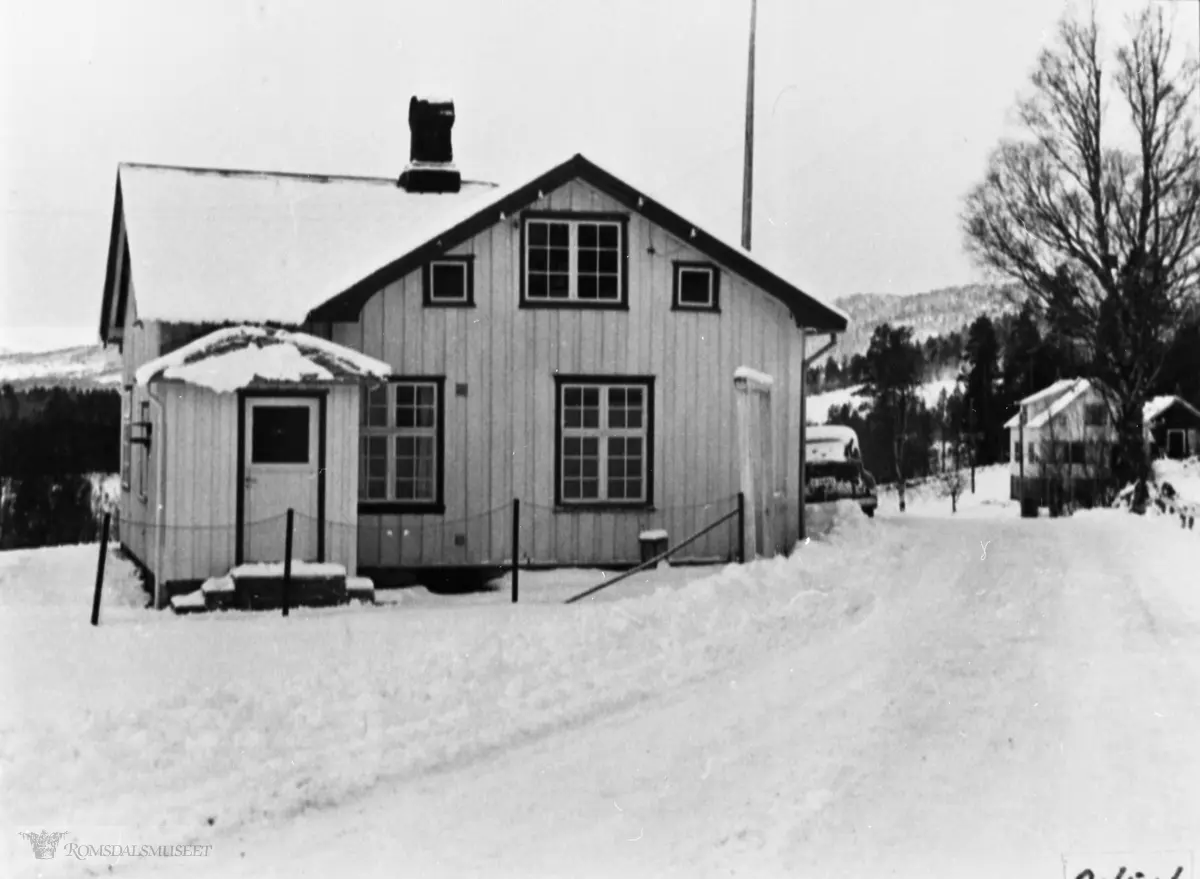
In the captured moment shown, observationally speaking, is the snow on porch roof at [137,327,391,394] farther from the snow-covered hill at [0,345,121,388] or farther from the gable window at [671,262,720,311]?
the gable window at [671,262,720,311]

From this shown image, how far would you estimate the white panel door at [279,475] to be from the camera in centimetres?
1429

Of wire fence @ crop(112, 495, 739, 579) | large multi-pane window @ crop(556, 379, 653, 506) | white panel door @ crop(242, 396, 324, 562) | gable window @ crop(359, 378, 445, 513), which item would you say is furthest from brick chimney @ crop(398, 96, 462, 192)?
white panel door @ crop(242, 396, 324, 562)

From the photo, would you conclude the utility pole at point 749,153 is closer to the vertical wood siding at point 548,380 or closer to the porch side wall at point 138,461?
the vertical wood siding at point 548,380

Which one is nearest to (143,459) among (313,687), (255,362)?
(255,362)

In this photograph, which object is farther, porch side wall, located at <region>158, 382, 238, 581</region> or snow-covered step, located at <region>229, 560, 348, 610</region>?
porch side wall, located at <region>158, 382, 238, 581</region>

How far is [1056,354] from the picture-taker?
99.1ft

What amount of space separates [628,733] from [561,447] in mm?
8248

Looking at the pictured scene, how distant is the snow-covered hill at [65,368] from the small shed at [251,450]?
120cm

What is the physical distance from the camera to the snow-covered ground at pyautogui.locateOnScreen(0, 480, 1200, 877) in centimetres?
706

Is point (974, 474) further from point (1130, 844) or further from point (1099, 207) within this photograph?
point (1130, 844)

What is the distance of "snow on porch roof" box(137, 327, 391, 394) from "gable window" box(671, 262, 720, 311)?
4162 millimetres

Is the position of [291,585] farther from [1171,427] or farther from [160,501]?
[1171,427]

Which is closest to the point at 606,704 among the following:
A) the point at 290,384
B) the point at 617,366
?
the point at 290,384

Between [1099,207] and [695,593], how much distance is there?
16.2 metres
